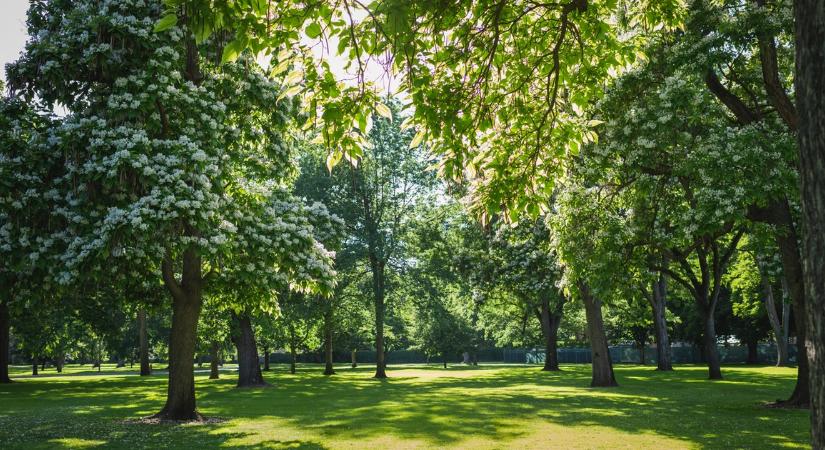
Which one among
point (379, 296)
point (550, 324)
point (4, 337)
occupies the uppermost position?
point (379, 296)

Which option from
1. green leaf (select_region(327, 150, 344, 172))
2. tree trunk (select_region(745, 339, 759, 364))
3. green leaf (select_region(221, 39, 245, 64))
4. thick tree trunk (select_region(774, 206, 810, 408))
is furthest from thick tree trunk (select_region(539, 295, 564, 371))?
green leaf (select_region(221, 39, 245, 64))

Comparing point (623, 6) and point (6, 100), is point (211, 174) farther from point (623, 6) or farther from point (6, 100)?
point (623, 6)

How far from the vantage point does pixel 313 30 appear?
6852 mm

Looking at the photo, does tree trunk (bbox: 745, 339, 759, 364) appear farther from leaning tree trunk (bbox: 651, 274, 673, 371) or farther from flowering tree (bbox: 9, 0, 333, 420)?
flowering tree (bbox: 9, 0, 333, 420)

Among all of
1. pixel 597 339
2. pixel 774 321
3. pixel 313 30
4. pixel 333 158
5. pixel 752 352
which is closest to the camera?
pixel 313 30

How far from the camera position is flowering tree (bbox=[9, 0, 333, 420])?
47.1 ft

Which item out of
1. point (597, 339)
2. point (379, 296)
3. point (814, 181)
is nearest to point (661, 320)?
point (597, 339)

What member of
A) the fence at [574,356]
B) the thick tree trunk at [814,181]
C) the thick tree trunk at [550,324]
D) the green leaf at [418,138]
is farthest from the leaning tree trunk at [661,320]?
the thick tree trunk at [814,181]

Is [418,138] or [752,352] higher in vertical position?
[418,138]

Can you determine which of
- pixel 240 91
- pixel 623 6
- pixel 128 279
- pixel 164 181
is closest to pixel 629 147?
pixel 623 6

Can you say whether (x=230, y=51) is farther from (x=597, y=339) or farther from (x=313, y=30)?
(x=597, y=339)

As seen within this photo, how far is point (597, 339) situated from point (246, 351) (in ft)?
64.0

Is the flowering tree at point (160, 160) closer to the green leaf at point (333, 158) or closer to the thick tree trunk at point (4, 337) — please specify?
the green leaf at point (333, 158)

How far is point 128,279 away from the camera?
16.0 m
